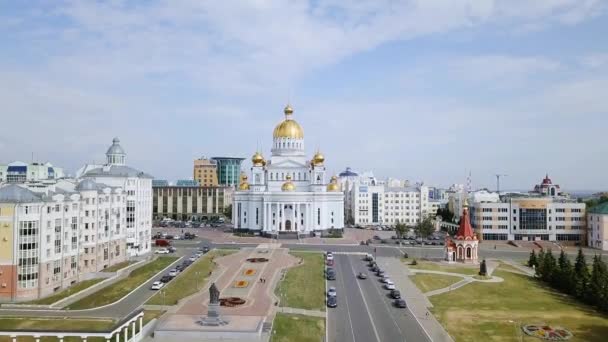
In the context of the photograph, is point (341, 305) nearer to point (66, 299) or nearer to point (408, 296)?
point (408, 296)

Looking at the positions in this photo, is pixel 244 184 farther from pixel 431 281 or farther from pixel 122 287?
pixel 431 281

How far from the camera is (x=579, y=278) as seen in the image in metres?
52.3

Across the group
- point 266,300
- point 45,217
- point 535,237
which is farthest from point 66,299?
point 535,237

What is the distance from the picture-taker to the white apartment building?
12694 cm

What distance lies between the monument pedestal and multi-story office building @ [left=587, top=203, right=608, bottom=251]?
7164 centimetres

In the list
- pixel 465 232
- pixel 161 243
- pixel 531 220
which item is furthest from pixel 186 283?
pixel 531 220

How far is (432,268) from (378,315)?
23.7m

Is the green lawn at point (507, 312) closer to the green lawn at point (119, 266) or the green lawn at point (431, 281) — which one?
the green lawn at point (431, 281)

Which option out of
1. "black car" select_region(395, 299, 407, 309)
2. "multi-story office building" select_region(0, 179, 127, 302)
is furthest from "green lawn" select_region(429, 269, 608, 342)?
"multi-story office building" select_region(0, 179, 127, 302)

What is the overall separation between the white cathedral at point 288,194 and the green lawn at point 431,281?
40055 mm

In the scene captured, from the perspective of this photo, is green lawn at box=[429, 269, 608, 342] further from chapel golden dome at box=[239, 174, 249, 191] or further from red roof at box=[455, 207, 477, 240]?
chapel golden dome at box=[239, 174, 249, 191]

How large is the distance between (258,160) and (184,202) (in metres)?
40.6

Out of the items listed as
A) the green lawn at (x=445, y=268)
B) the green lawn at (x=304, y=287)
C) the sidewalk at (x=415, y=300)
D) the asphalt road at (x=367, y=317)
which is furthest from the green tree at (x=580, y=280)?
the green lawn at (x=304, y=287)

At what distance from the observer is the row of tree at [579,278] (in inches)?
1877
